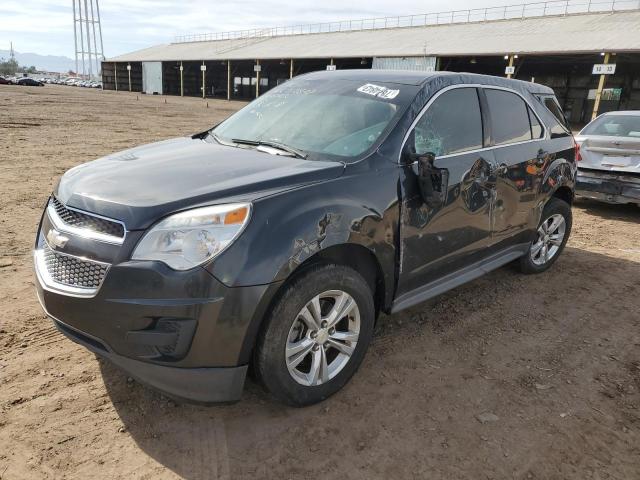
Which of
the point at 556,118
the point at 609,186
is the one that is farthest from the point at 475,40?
the point at 556,118

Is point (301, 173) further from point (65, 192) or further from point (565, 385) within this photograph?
point (565, 385)

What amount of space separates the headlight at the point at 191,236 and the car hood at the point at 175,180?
0.22 ft

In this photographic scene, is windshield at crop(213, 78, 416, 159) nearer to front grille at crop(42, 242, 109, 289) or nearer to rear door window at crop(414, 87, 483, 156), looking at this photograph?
rear door window at crop(414, 87, 483, 156)

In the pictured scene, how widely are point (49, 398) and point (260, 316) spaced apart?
1373mm

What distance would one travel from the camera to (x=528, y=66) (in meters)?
36.3

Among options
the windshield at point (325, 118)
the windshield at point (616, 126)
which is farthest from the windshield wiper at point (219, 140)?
the windshield at point (616, 126)

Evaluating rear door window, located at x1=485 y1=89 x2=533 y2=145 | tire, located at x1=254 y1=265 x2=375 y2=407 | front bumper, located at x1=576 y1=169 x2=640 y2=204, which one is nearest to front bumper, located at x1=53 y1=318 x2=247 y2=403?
tire, located at x1=254 y1=265 x2=375 y2=407

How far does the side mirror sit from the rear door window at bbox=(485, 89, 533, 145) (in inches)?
43.5

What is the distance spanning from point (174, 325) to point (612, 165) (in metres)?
7.16

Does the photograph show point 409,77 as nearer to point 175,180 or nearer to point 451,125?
point 451,125

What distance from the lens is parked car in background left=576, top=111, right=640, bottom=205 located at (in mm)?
7051

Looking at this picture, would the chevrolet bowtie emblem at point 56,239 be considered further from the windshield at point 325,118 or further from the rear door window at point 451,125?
the rear door window at point 451,125

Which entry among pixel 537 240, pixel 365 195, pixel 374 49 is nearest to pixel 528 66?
pixel 374 49

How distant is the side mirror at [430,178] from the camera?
3029 millimetres
